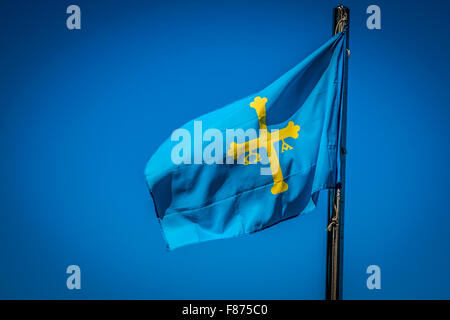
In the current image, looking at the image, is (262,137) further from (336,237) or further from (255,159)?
(336,237)

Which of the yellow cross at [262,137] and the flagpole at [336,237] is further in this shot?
the yellow cross at [262,137]

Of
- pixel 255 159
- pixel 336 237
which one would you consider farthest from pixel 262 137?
pixel 336 237

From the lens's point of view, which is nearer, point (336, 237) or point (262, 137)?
point (336, 237)

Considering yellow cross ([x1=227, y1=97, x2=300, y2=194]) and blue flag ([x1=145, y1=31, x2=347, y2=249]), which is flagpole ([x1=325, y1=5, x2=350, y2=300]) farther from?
yellow cross ([x1=227, y1=97, x2=300, y2=194])

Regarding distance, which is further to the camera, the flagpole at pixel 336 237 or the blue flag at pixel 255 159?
the blue flag at pixel 255 159

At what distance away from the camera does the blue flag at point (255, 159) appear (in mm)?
7613

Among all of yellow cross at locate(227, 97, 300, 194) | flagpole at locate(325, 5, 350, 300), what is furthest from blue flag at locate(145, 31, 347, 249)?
flagpole at locate(325, 5, 350, 300)

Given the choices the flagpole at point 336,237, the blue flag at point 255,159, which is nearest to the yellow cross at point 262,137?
the blue flag at point 255,159

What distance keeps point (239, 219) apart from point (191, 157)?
1153mm

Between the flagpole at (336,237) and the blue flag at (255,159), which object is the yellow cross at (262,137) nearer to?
the blue flag at (255,159)

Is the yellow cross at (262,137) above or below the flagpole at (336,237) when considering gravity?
above

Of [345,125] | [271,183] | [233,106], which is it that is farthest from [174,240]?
[345,125]

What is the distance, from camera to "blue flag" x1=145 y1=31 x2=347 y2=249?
7.61 metres

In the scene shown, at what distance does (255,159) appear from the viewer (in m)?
7.79
